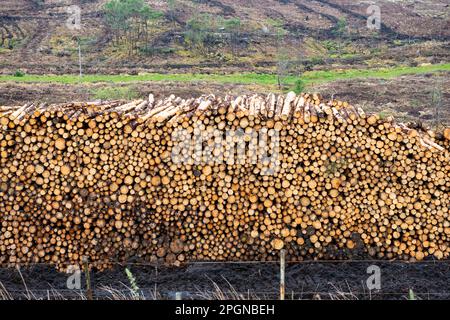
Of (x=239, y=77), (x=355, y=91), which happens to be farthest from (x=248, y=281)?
(x=239, y=77)

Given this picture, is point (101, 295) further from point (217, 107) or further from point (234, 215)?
point (217, 107)

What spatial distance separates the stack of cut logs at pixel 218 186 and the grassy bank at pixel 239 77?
81.9 ft

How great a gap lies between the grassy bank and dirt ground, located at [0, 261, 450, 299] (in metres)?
25.3

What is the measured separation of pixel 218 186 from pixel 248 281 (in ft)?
4.87

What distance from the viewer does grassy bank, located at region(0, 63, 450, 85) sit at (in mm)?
33031

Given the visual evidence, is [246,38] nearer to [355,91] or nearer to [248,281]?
[355,91]

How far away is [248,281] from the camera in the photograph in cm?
A: 772

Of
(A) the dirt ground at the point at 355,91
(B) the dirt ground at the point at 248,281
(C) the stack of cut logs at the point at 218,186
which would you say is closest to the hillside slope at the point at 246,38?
(A) the dirt ground at the point at 355,91

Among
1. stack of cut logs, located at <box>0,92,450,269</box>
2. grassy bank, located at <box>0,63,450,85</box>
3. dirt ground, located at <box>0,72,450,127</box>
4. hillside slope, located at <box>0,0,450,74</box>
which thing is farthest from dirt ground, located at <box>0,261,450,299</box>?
hillside slope, located at <box>0,0,450,74</box>

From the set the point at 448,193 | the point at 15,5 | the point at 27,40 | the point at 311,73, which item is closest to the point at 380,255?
the point at 448,193

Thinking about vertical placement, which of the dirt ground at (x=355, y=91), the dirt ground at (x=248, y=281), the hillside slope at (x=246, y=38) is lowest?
the dirt ground at (x=248, y=281)

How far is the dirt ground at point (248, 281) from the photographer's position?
739 cm

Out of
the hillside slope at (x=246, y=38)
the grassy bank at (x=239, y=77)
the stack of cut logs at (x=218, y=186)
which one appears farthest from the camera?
the hillside slope at (x=246, y=38)

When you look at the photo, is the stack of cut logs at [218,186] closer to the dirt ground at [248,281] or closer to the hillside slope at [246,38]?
the dirt ground at [248,281]
